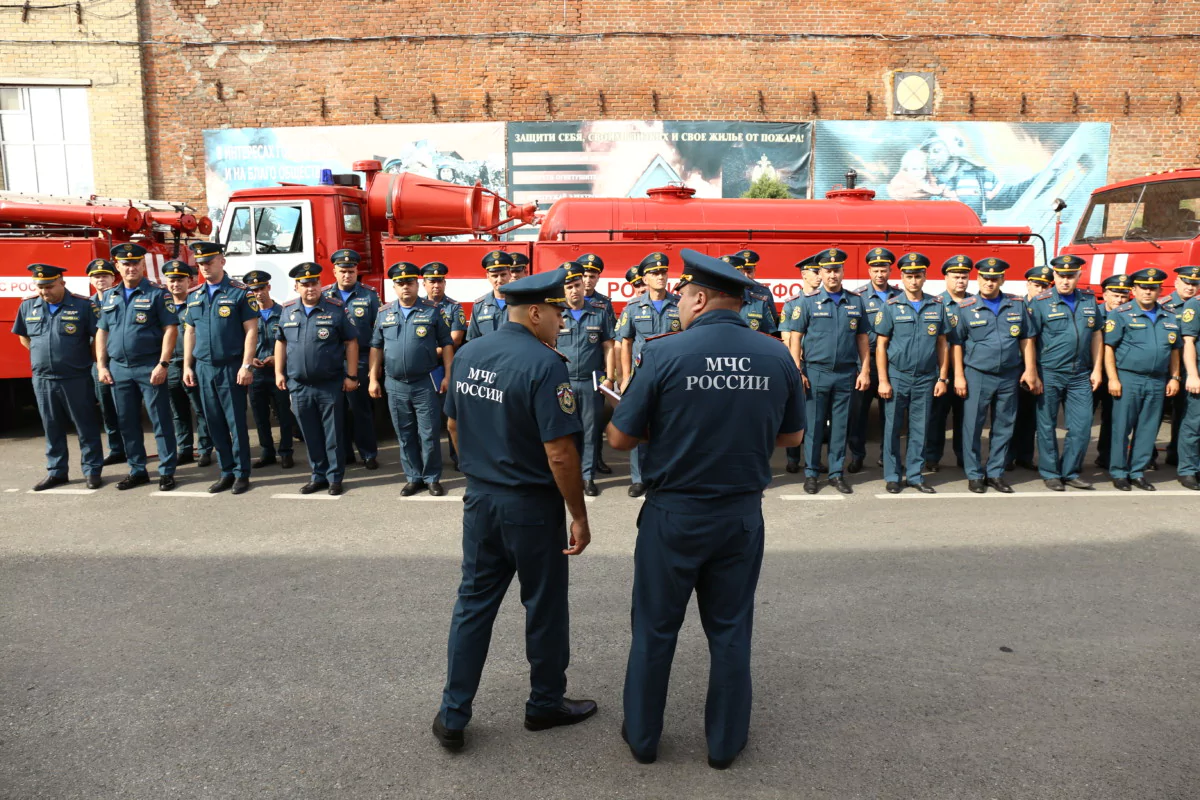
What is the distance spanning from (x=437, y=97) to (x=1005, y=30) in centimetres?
1048

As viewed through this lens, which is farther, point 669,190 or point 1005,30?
point 1005,30

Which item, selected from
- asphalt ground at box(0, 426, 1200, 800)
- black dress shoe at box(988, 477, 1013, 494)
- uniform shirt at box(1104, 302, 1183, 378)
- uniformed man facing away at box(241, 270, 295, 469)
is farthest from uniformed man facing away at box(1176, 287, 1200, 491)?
uniformed man facing away at box(241, 270, 295, 469)

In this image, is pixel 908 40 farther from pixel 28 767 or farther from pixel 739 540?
pixel 28 767

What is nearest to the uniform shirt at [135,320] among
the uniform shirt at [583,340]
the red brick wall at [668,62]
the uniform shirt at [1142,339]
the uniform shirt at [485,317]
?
the uniform shirt at [485,317]

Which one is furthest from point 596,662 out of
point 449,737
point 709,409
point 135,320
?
point 135,320

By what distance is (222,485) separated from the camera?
6641 mm

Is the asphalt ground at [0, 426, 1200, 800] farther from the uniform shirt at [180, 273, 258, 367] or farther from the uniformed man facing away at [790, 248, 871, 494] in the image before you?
the uniform shirt at [180, 273, 258, 367]

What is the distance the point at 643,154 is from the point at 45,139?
10970 millimetres

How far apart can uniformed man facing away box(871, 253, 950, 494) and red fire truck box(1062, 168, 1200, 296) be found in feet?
11.7

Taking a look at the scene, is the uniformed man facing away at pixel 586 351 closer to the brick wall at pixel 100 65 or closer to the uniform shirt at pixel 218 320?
the uniform shirt at pixel 218 320

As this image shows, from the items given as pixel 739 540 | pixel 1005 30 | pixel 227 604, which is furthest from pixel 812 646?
pixel 1005 30

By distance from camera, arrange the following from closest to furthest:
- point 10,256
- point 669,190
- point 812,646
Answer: point 812,646, point 10,256, point 669,190

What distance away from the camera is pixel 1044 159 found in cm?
1530

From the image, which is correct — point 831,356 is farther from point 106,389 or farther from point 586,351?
point 106,389
